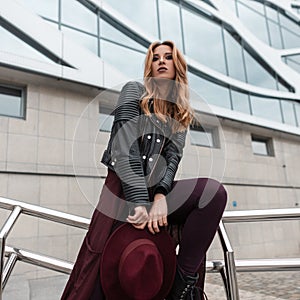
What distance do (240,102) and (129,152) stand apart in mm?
7655

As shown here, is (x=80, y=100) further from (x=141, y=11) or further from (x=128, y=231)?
(x=128, y=231)

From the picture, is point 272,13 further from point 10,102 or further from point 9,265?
point 9,265

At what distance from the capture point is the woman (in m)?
0.81

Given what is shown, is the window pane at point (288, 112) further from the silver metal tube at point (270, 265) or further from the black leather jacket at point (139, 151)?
the black leather jacket at point (139, 151)

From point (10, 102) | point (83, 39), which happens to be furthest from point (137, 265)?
point (83, 39)

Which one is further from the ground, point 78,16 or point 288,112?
point 78,16

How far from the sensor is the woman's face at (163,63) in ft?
3.15

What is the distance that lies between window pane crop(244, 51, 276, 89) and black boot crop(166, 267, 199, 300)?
337 inches

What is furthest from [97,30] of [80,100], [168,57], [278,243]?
[278,243]

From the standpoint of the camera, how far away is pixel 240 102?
314 inches

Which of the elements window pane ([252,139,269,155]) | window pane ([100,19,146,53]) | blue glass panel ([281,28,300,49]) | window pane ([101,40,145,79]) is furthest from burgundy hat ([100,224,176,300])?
blue glass panel ([281,28,300,49])

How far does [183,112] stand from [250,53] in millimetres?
9201

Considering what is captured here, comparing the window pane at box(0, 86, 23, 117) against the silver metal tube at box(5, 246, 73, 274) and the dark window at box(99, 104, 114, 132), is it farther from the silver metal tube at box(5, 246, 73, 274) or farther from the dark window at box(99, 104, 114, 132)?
the dark window at box(99, 104, 114, 132)

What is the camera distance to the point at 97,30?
5750mm
